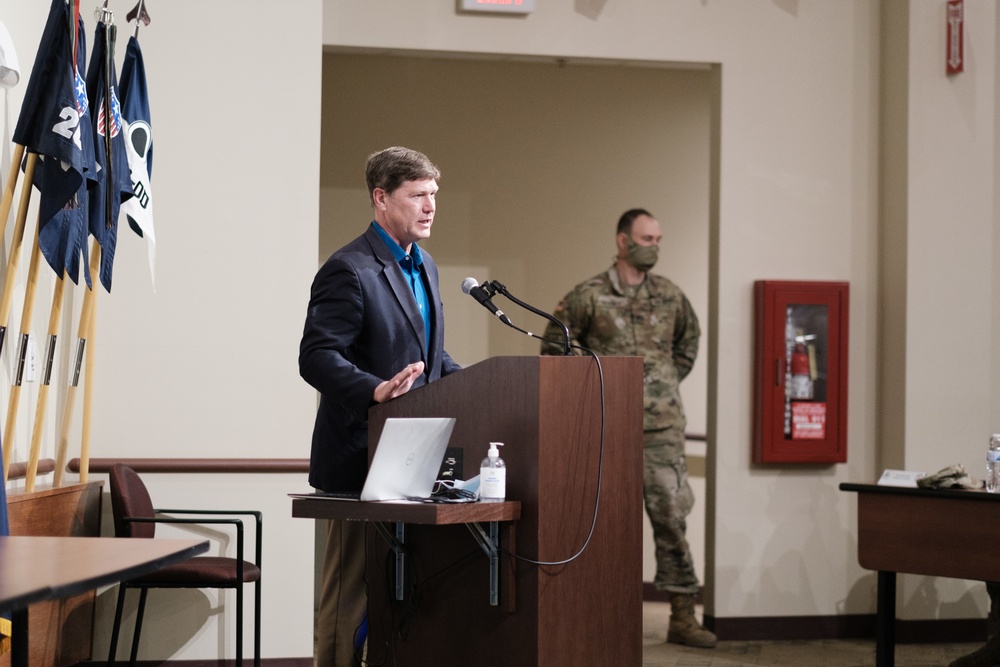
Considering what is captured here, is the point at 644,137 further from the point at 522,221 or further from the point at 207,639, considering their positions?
the point at 207,639

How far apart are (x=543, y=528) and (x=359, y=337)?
0.79 meters

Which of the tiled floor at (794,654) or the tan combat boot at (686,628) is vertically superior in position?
the tan combat boot at (686,628)

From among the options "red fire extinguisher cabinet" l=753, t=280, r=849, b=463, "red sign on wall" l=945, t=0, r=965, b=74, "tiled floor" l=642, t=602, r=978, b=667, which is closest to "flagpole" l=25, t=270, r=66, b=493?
"tiled floor" l=642, t=602, r=978, b=667

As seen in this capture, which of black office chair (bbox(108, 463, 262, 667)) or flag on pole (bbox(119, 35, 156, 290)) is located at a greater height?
flag on pole (bbox(119, 35, 156, 290))

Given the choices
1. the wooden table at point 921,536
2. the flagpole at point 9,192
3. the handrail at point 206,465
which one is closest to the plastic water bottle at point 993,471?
the wooden table at point 921,536

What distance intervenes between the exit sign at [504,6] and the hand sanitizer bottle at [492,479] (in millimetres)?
3317

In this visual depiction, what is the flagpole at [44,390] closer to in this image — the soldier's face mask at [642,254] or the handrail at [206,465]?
the handrail at [206,465]

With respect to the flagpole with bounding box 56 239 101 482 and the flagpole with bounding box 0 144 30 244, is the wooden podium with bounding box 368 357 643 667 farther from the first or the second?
the flagpole with bounding box 56 239 101 482

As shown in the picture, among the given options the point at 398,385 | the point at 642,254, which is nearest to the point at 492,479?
the point at 398,385

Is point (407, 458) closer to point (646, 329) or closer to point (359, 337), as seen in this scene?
point (359, 337)

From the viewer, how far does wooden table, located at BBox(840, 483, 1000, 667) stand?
4.00 meters

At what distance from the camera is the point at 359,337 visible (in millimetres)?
3053

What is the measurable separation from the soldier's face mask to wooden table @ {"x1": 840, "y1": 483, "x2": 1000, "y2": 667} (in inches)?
67.9

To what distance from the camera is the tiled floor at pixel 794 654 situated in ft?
16.4
